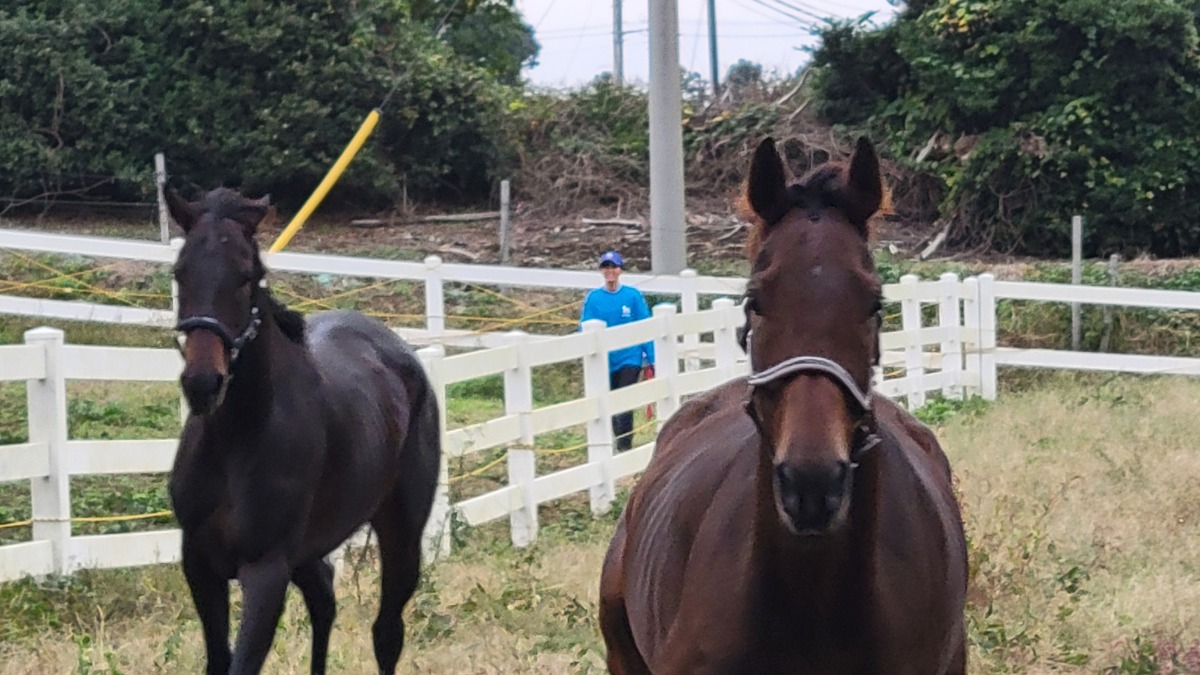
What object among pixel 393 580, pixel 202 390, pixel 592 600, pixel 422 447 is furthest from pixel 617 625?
pixel 592 600

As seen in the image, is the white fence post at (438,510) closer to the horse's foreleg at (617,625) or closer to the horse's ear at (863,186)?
the horse's foreleg at (617,625)

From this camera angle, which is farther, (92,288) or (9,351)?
(92,288)

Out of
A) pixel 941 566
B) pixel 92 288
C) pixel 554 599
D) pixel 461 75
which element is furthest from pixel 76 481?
pixel 461 75

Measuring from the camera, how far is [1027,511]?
893cm

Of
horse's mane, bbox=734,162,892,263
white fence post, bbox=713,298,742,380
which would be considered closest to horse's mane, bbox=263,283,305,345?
horse's mane, bbox=734,162,892,263

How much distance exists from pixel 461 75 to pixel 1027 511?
19.1 meters

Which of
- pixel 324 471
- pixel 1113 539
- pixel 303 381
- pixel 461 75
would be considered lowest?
pixel 1113 539

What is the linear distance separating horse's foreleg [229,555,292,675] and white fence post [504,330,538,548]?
14.1ft

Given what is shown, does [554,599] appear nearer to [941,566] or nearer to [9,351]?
[9,351]

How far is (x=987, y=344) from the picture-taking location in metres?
16.6

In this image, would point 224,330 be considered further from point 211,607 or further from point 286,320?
point 211,607

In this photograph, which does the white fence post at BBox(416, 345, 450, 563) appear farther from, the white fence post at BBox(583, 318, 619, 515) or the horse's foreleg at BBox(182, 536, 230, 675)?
the horse's foreleg at BBox(182, 536, 230, 675)

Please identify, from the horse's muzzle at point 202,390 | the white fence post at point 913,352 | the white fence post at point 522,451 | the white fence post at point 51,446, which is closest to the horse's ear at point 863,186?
the horse's muzzle at point 202,390

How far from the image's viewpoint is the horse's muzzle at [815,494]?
2648 millimetres
